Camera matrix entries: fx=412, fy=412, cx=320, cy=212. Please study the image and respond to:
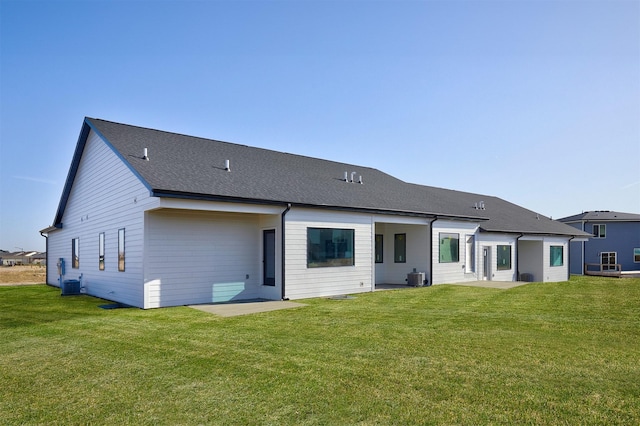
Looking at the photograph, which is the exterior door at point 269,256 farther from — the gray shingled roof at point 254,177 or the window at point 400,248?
the window at point 400,248

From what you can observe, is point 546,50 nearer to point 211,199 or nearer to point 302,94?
point 302,94

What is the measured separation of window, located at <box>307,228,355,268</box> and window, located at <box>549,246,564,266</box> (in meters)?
16.8

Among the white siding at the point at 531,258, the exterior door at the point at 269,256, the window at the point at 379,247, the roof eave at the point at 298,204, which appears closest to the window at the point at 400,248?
the window at the point at 379,247

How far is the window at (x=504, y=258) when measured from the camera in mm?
22844

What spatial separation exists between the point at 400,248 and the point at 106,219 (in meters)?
12.5

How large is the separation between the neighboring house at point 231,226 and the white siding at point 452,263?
5 cm

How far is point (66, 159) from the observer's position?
19047mm

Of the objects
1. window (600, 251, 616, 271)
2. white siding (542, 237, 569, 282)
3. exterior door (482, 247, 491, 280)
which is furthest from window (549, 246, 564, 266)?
window (600, 251, 616, 271)

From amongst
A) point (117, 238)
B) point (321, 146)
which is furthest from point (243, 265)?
point (321, 146)

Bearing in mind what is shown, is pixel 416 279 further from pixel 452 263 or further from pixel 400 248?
pixel 452 263

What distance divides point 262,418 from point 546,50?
14642 mm

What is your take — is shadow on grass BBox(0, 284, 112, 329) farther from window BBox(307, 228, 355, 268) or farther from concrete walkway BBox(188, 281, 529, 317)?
window BBox(307, 228, 355, 268)

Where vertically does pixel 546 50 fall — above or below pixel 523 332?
above

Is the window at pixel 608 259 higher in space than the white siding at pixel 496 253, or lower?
lower
